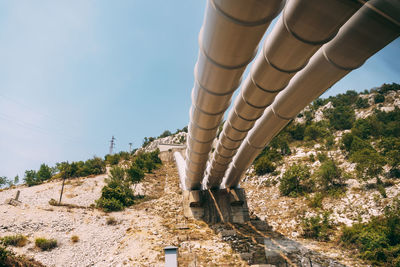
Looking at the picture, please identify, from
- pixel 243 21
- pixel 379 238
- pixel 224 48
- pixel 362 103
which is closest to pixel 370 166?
pixel 379 238

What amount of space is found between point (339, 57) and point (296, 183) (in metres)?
24.8

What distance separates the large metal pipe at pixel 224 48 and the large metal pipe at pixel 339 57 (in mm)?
2233

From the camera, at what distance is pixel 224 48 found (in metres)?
6.84

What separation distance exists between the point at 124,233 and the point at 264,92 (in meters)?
16.3

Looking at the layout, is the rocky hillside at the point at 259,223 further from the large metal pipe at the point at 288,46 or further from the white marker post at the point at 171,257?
the large metal pipe at the point at 288,46

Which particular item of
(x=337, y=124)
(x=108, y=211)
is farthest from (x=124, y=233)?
(x=337, y=124)

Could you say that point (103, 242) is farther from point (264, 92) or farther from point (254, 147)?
point (264, 92)

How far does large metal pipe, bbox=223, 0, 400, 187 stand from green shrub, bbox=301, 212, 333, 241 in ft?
37.1

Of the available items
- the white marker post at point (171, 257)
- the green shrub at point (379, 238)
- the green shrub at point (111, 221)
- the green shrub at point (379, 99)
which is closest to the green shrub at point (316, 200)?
the green shrub at point (379, 238)

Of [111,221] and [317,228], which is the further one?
[111,221]

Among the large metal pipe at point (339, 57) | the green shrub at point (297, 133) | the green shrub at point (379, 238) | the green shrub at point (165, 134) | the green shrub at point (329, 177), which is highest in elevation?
the green shrub at point (165, 134)

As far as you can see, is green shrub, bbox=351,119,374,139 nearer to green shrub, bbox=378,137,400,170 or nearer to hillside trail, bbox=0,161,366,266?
green shrub, bbox=378,137,400,170

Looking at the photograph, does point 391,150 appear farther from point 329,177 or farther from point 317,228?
point 317,228

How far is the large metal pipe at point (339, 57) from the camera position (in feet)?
13.8
